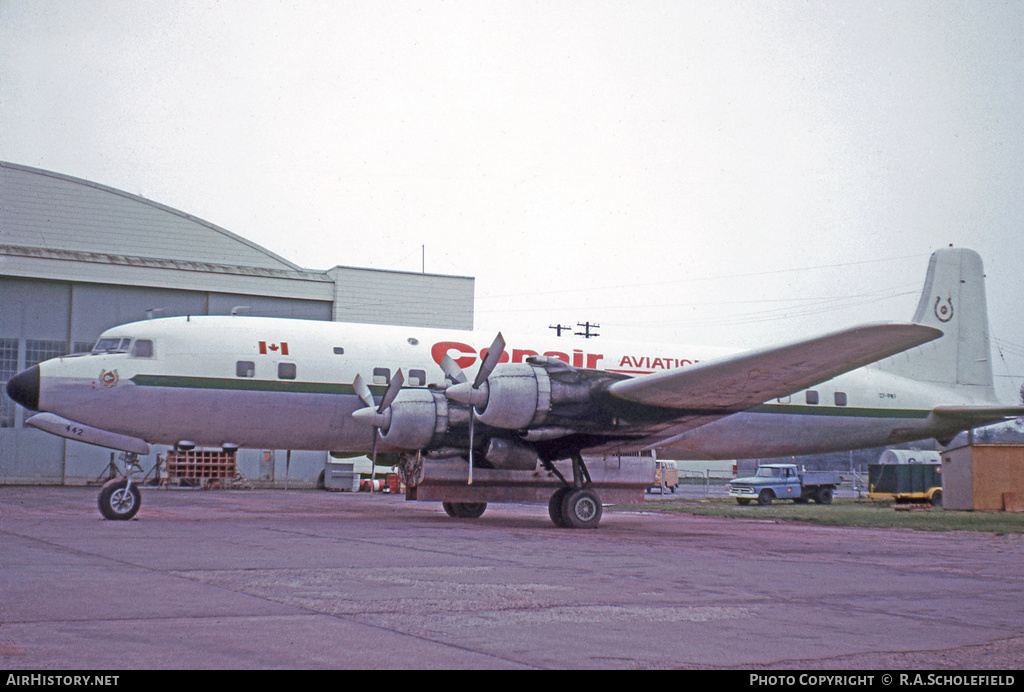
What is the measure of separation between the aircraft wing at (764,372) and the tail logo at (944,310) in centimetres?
844

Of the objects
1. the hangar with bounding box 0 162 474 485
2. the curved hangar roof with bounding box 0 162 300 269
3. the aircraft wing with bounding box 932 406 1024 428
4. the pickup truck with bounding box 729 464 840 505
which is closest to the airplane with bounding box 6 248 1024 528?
the aircraft wing with bounding box 932 406 1024 428

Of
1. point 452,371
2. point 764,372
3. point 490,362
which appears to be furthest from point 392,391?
point 764,372

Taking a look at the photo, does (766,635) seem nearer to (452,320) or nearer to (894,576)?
(894,576)

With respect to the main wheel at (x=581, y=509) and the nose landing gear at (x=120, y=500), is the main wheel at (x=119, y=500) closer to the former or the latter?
the nose landing gear at (x=120, y=500)

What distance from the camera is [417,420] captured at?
15.3m

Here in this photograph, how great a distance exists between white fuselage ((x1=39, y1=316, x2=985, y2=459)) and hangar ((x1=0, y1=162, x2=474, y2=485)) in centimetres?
1547

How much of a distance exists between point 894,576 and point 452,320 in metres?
32.4

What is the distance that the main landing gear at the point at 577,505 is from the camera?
15461 millimetres

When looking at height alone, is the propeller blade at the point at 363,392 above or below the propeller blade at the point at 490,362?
below

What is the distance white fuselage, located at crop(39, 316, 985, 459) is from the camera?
15703 millimetres

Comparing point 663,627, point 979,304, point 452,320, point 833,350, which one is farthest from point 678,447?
point 452,320

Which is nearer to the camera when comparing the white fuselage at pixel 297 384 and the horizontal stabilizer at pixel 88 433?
the horizontal stabilizer at pixel 88 433

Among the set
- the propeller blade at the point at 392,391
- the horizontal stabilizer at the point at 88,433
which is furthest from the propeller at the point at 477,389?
the horizontal stabilizer at the point at 88,433

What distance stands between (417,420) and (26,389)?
655 centimetres
